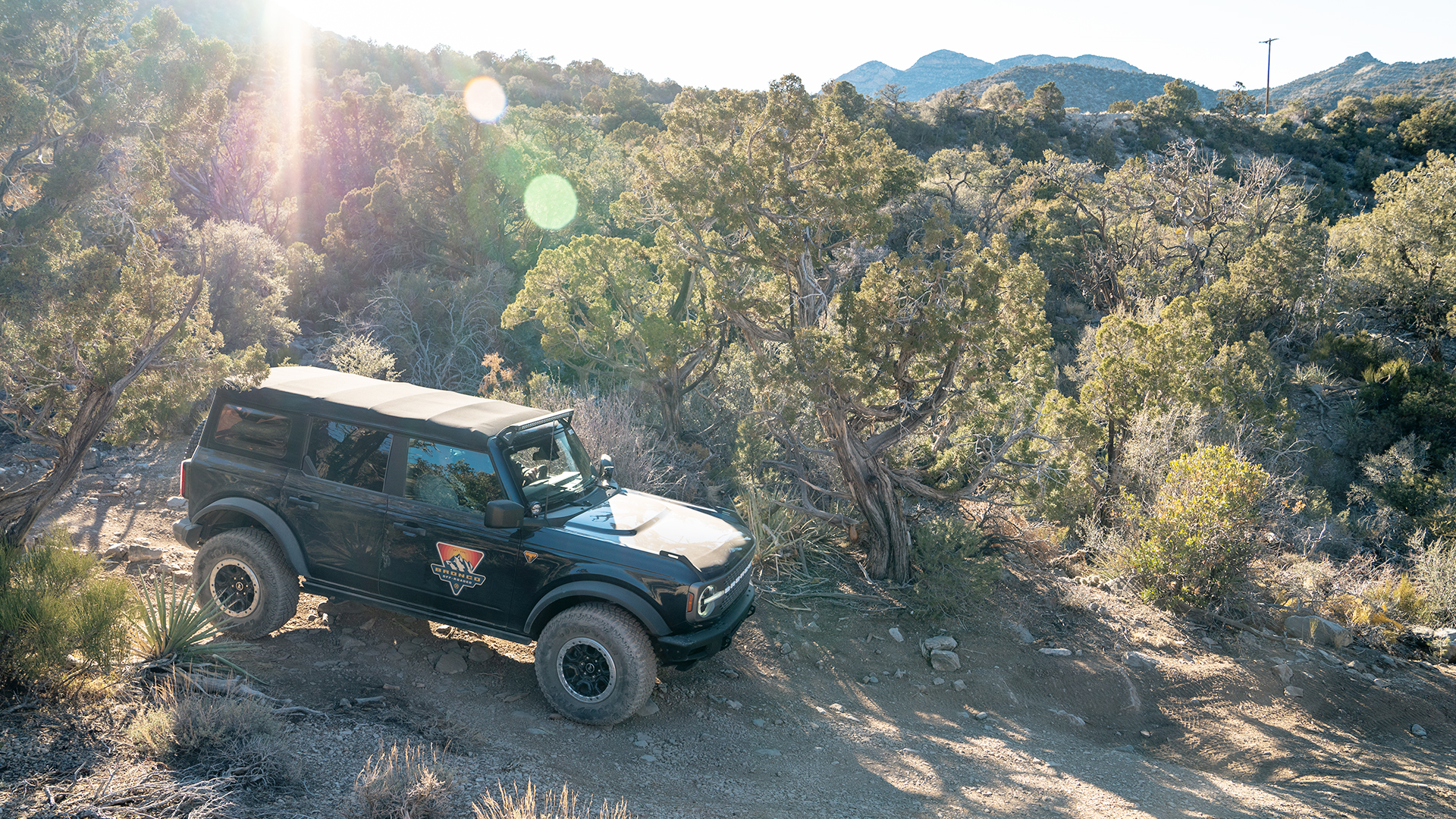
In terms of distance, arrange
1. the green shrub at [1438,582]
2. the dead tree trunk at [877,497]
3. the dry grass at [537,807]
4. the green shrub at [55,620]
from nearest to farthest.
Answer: the dry grass at [537,807]
the green shrub at [55,620]
the dead tree trunk at [877,497]
the green shrub at [1438,582]

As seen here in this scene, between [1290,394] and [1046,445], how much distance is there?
47.1 ft

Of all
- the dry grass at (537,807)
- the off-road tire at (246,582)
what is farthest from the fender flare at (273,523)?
the dry grass at (537,807)

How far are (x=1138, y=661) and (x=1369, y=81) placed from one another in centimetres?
9504

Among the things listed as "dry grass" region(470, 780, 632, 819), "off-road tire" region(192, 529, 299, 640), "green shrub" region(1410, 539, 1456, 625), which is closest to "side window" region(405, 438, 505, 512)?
"off-road tire" region(192, 529, 299, 640)

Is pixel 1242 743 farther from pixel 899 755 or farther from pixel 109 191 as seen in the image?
pixel 109 191

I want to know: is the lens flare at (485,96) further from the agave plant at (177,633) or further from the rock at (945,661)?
the rock at (945,661)

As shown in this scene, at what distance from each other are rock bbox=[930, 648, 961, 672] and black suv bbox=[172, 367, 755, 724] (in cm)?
226

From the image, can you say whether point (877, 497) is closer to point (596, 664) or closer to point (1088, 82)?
point (596, 664)

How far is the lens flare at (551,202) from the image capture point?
18120 millimetres

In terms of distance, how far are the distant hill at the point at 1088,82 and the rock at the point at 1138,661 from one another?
227 feet

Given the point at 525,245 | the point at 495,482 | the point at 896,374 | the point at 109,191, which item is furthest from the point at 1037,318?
the point at 525,245

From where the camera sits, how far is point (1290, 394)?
65.0ft

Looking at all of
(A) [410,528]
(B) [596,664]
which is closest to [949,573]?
(B) [596,664]

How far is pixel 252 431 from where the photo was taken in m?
5.61
